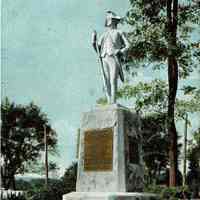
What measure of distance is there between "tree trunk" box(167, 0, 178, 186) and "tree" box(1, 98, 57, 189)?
22884 mm

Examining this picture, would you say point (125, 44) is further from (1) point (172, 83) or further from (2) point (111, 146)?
(1) point (172, 83)

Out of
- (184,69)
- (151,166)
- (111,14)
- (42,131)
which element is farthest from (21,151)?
(111,14)

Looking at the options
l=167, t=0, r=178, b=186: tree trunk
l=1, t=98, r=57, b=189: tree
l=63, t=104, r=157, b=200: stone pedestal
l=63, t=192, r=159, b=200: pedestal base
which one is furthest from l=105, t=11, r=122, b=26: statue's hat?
l=1, t=98, r=57, b=189: tree

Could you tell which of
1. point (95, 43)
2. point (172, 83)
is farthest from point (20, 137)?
point (95, 43)

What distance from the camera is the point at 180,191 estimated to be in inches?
828

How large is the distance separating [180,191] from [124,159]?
10302 mm

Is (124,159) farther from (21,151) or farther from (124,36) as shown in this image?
(21,151)

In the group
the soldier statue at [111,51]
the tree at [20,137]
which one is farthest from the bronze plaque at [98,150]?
the tree at [20,137]

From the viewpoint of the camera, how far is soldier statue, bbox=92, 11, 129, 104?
12124 millimetres

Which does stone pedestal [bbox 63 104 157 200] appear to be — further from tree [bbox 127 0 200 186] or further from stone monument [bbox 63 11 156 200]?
tree [bbox 127 0 200 186]

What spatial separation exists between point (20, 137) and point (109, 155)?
33.6 metres

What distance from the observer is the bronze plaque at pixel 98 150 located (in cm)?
1145

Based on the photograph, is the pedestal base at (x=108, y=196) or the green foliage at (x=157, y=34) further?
the green foliage at (x=157, y=34)

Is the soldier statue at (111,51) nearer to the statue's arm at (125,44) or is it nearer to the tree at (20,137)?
the statue's arm at (125,44)
